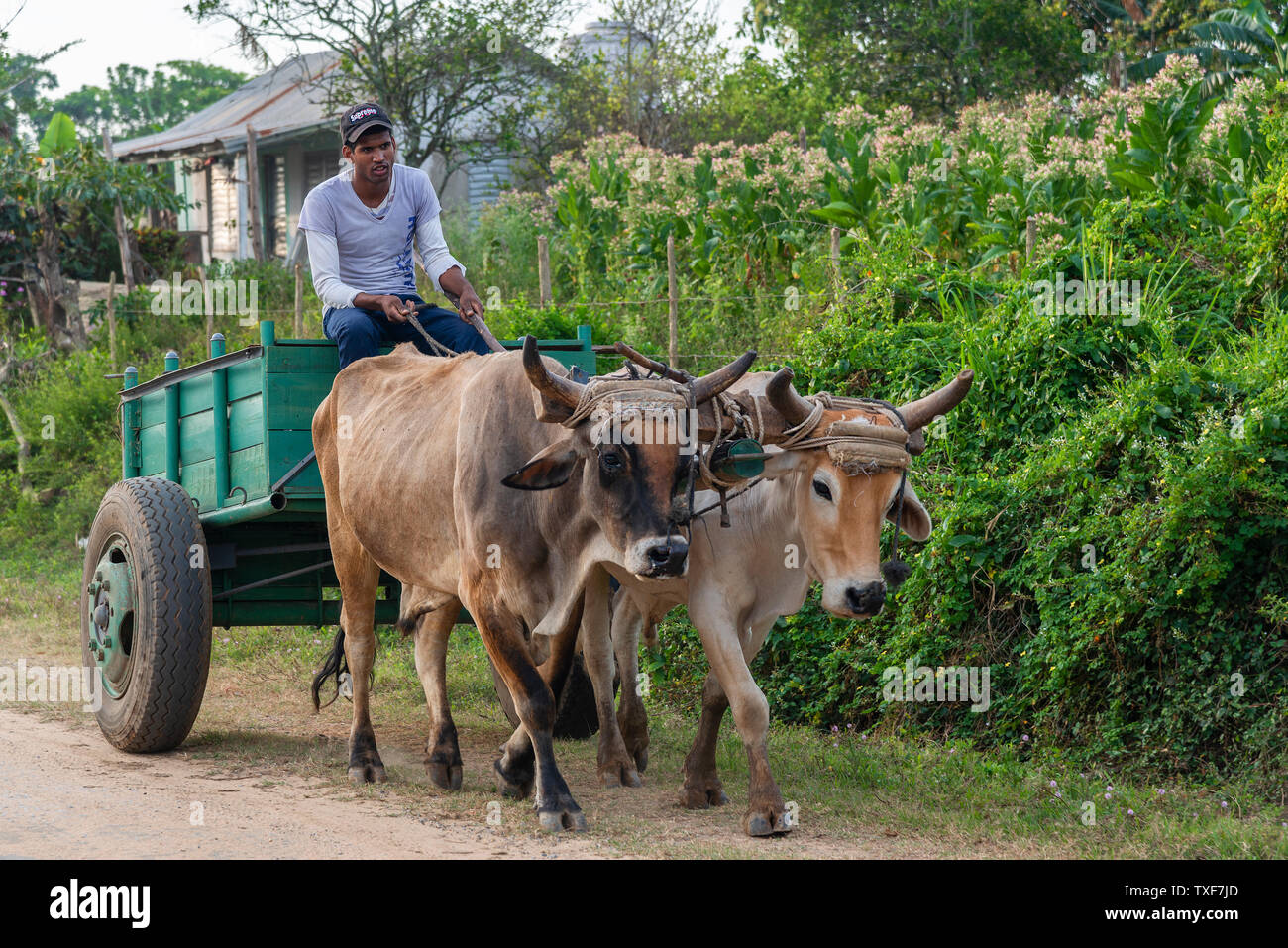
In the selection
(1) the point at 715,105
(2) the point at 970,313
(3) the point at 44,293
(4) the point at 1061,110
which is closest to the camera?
(2) the point at 970,313

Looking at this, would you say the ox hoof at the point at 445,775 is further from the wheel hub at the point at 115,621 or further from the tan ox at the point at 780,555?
the wheel hub at the point at 115,621

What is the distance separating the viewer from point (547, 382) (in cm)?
475

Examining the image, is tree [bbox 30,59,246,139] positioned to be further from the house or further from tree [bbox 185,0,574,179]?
tree [bbox 185,0,574,179]

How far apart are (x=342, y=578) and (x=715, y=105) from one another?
17.9 m

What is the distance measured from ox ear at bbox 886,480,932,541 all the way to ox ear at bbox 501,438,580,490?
48.9 inches

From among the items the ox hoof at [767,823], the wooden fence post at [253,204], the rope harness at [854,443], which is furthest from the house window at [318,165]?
the ox hoof at [767,823]

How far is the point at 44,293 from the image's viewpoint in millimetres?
17016

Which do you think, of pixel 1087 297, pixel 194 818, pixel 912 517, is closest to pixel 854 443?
pixel 912 517

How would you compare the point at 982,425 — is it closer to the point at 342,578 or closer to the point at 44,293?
the point at 342,578

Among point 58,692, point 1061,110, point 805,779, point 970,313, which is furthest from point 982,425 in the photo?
point 1061,110

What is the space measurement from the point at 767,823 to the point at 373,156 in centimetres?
349

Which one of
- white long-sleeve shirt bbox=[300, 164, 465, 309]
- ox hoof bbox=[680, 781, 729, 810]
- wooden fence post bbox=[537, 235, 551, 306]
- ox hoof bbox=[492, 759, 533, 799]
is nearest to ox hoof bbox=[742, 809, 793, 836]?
ox hoof bbox=[680, 781, 729, 810]

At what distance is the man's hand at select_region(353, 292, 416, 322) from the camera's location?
241 inches

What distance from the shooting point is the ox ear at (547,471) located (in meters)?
4.74
